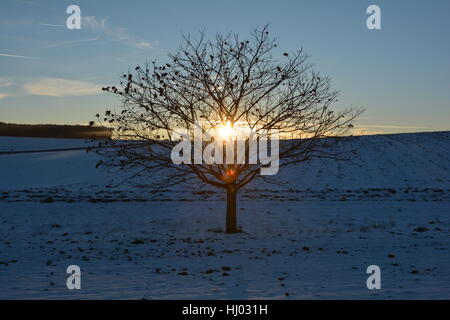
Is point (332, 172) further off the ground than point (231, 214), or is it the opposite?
point (332, 172)

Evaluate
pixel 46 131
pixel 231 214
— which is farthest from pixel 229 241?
pixel 46 131

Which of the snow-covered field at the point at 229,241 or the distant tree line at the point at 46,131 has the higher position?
the distant tree line at the point at 46,131

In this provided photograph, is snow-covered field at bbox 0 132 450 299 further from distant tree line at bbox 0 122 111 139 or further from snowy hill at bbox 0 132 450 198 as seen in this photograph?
distant tree line at bbox 0 122 111 139

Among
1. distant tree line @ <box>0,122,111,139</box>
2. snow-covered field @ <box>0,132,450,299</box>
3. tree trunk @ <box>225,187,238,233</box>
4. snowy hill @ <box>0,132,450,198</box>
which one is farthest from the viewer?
distant tree line @ <box>0,122,111,139</box>

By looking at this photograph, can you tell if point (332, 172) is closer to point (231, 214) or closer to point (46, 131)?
point (231, 214)

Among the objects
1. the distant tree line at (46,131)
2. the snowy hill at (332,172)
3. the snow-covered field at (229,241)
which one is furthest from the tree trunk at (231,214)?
the distant tree line at (46,131)

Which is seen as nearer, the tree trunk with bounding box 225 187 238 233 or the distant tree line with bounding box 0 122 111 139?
the tree trunk with bounding box 225 187 238 233

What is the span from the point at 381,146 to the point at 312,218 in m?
40.7

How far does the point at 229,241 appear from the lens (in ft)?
56.4

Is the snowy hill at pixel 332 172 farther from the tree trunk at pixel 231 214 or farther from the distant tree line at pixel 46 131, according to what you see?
the distant tree line at pixel 46 131

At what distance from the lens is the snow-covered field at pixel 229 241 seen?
10.6 meters

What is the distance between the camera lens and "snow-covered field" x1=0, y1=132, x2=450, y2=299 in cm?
1058

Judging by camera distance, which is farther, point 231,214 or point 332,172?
point 332,172

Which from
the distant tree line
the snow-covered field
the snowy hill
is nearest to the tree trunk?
the snow-covered field
